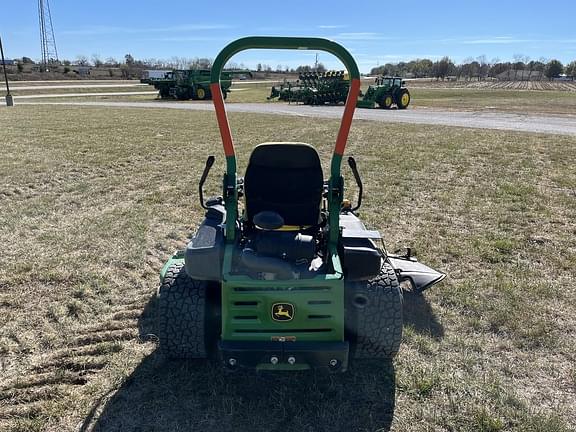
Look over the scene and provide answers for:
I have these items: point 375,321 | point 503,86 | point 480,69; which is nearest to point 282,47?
point 375,321

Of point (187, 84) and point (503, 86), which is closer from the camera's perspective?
point (187, 84)

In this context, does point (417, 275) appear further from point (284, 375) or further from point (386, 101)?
point (386, 101)

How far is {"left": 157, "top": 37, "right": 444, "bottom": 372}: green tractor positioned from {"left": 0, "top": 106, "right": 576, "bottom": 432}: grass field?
293mm

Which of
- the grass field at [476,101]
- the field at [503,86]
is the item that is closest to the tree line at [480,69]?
the field at [503,86]

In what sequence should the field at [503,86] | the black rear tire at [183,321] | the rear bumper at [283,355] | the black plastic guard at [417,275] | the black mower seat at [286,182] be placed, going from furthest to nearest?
the field at [503,86] → the black plastic guard at [417,275] → the black mower seat at [286,182] → the black rear tire at [183,321] → the rear bumper at [283,355]

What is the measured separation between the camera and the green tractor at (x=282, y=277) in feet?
7.98

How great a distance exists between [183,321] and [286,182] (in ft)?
3.43

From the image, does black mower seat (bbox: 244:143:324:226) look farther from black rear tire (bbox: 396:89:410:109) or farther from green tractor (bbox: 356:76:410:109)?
black rear tire (bbox: 396:89:410:109)

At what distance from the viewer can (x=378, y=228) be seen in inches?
215

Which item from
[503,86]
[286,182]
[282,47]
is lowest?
[286,182]

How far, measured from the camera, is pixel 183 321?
8.98 ft

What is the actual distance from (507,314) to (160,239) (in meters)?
3.41

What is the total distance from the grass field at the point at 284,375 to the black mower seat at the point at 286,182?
102cm

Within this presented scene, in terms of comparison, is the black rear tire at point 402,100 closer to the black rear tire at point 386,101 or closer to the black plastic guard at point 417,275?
the black rear tire at point 386,101
